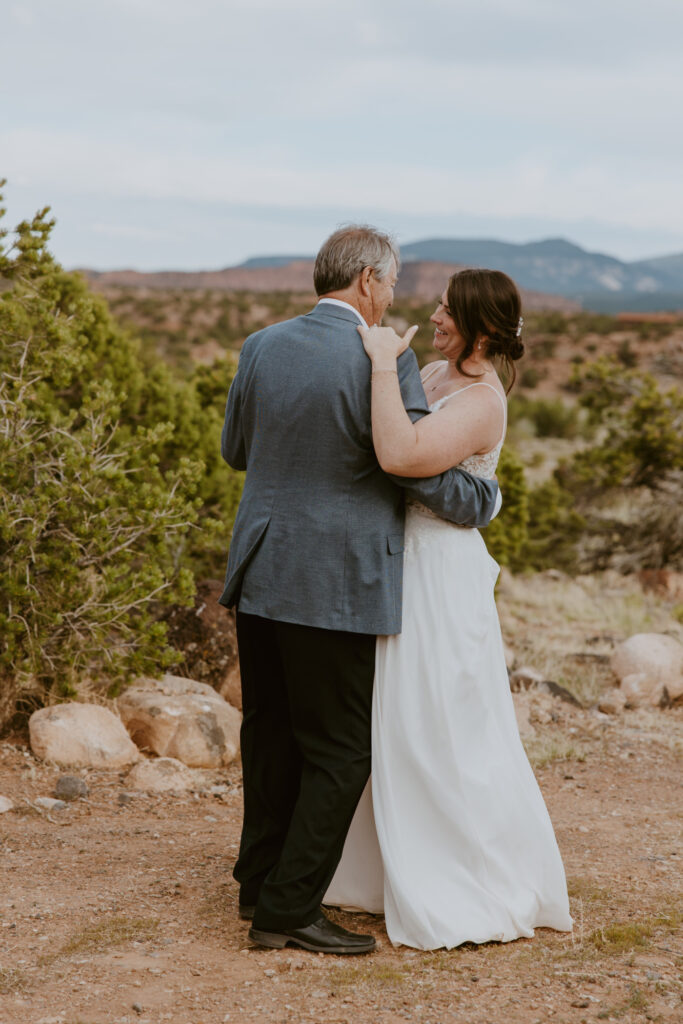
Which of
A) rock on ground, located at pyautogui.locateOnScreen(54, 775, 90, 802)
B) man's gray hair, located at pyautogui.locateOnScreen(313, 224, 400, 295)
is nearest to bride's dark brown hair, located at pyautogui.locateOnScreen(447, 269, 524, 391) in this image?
man's gray hair, located at pyautogui.locateOnScreen(313, 224, 400, 295)

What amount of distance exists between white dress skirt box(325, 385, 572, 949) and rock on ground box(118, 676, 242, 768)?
228 cm

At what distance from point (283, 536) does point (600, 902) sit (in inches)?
68.0

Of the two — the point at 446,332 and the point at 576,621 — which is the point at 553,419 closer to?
the point at 576,621

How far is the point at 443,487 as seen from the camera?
115 inches

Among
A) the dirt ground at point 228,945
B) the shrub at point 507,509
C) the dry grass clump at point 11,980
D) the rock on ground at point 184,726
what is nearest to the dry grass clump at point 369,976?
the dirt ground at point 228,945

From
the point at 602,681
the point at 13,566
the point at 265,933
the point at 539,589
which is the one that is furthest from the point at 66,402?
the point at 265,933

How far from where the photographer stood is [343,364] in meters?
2.82

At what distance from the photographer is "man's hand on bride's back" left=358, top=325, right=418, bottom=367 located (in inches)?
110

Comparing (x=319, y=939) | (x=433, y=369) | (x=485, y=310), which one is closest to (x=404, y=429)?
(x=485, y=310)

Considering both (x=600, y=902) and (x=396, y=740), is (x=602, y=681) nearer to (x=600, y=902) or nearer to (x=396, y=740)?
(x=600, y=902)

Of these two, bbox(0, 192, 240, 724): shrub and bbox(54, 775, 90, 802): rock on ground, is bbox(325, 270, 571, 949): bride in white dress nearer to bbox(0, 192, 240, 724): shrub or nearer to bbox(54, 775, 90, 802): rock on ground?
bbox(54, 775, 90, 802): rock on ground

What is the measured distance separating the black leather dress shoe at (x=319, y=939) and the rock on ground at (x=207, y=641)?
10.3 ft

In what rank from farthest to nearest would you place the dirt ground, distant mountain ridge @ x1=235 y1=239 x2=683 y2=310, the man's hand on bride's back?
distant mountain ridge @ x1=235 y1=239 x2=683 y2=310
the man's hand on bride's back
the dirt ground

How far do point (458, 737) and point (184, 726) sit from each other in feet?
8.38
